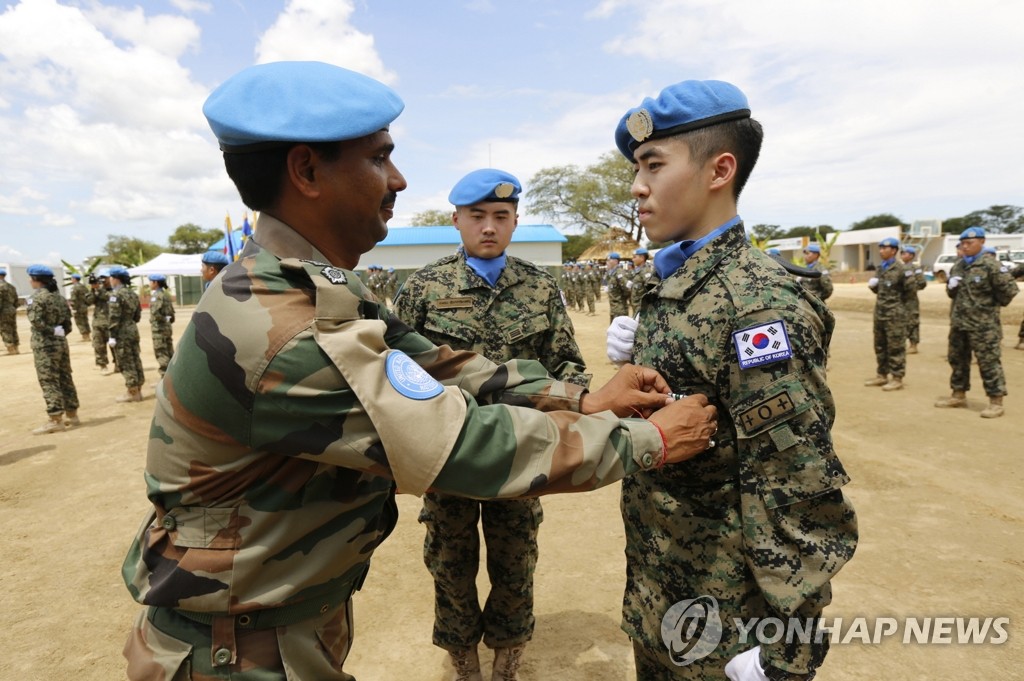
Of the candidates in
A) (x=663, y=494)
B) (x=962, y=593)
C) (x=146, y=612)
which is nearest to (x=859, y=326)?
(x=962, y=593)

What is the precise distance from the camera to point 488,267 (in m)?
3.22

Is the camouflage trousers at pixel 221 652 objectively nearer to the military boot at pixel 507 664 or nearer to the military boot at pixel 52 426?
the military boot at pixel 507 664

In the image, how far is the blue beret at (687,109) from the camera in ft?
5.85

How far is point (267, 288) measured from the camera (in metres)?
1.29

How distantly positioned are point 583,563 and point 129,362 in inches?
379

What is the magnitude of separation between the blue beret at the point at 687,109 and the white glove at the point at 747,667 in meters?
1.54

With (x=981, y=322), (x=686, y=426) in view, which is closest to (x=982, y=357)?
(x=981, y=322)

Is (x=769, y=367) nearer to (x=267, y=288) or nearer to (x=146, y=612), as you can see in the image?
(x=267, y=288)

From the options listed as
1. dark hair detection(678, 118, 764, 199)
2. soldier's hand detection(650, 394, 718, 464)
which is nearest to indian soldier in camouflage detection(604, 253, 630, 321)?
dark hair detection(678, 118, 764, 199)

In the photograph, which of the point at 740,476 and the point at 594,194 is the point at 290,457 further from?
the point at 594,194

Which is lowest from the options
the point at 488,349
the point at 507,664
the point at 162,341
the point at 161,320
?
the point at 507,664

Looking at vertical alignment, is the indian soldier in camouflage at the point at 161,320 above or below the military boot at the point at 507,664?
above

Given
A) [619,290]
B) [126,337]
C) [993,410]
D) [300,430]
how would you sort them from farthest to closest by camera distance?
[619,290], [126,337], [993,410], [300,430]

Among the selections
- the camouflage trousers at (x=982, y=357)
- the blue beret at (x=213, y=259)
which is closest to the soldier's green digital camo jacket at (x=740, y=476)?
the camouflage trousers at (x=982, y=357)
